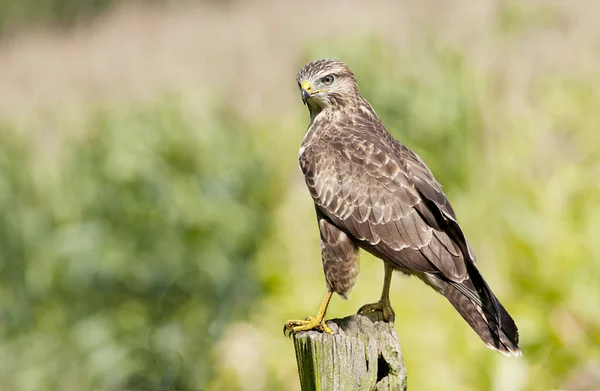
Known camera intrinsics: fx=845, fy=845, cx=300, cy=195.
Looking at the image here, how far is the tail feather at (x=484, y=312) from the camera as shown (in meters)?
3.31

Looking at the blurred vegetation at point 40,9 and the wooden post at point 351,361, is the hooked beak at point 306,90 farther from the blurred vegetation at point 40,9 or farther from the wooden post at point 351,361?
the blurred vegetation at point 40,9

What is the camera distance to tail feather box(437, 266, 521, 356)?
3314 millimetres

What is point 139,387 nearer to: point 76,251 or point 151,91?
point 76,251

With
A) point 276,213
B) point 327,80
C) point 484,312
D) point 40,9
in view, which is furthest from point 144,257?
point 40,9

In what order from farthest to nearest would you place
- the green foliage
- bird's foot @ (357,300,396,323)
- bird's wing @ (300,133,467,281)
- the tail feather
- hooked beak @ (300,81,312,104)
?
the green foliage
hooked beak @ (300,81,312,104)
bird's foot @ (357,300,396,323)
bird's wing @ (300,133,467,281)
the tail feather

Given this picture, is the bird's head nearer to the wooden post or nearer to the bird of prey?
the bird of prey

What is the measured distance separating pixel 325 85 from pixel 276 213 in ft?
12.1

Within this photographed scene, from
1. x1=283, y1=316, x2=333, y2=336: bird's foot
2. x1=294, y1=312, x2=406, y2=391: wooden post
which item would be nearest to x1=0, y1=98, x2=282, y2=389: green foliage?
x1=283, y1=316, x2=333, y2=336: bird's foot

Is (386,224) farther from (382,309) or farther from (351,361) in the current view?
(351,361)

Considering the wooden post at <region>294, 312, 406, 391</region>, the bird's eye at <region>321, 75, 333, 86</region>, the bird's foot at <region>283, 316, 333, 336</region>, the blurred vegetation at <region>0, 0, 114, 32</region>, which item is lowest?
the wooden post at <region>294, 312, 406, 391</region>

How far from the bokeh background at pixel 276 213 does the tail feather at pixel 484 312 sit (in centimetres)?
185

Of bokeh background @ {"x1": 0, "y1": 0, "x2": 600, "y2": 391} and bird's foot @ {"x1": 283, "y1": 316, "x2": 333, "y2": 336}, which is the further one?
bokeh background @ {"x1": 0, "y1": 0, "x2": 600, "y2": 391}

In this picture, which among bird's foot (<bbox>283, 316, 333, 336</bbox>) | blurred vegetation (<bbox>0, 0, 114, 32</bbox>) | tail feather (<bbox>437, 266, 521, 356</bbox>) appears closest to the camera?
tail feather (<bbox>437, 266, 521, 356</bbox>)

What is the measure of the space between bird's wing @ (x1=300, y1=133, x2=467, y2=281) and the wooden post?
1.98 ft
